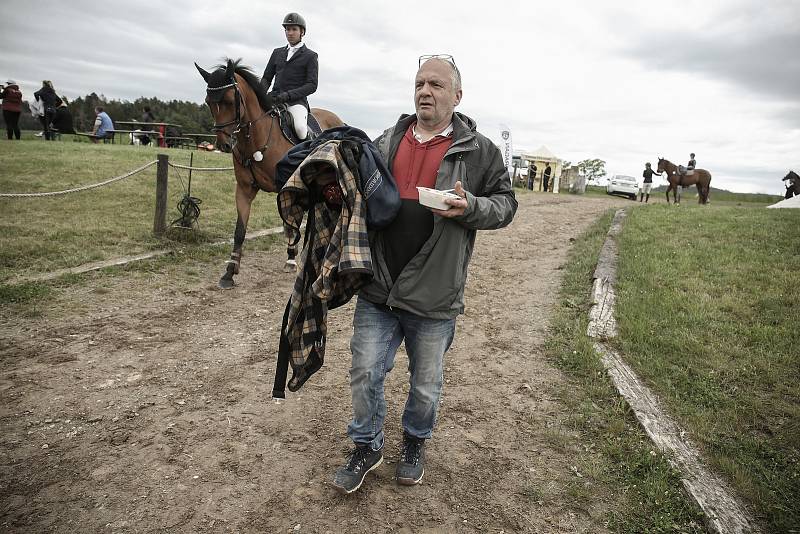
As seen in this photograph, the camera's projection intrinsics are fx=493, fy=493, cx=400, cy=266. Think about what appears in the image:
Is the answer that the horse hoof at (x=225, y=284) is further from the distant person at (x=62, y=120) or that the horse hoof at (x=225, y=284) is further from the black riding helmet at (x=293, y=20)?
the distant person at (x=62, y=120)

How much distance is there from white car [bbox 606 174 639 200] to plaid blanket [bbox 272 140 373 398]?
3180 cm

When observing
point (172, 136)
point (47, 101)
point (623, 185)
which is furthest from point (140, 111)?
point (623, 185)

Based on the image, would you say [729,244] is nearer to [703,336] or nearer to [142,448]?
Answer: [703,336]

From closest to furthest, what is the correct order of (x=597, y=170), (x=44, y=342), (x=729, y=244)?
(x=44, y=342), (x=729, y=244), (x=597, y=170)

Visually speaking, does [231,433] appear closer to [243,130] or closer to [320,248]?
[320,248]

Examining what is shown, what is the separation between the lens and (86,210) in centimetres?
895

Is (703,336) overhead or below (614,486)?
overhead

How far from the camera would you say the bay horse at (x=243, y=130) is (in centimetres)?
609

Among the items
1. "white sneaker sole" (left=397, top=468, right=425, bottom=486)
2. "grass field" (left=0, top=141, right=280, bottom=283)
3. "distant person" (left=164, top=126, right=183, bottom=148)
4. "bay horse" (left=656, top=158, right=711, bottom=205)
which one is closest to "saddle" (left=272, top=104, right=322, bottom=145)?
"grass field" (left=0, top=141, right=280, bottom=283)

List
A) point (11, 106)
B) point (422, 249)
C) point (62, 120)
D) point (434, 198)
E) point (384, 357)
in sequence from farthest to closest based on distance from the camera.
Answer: point (62, 120) < point (11, 106) < point (384, 357) < point (422, 249) < point (434, 198)

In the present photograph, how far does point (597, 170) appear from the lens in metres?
56.9

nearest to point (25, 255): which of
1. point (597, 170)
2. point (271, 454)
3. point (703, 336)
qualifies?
point (271, 454)

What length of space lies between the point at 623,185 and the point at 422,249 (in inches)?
1280

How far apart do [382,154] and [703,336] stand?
13.1 ft
